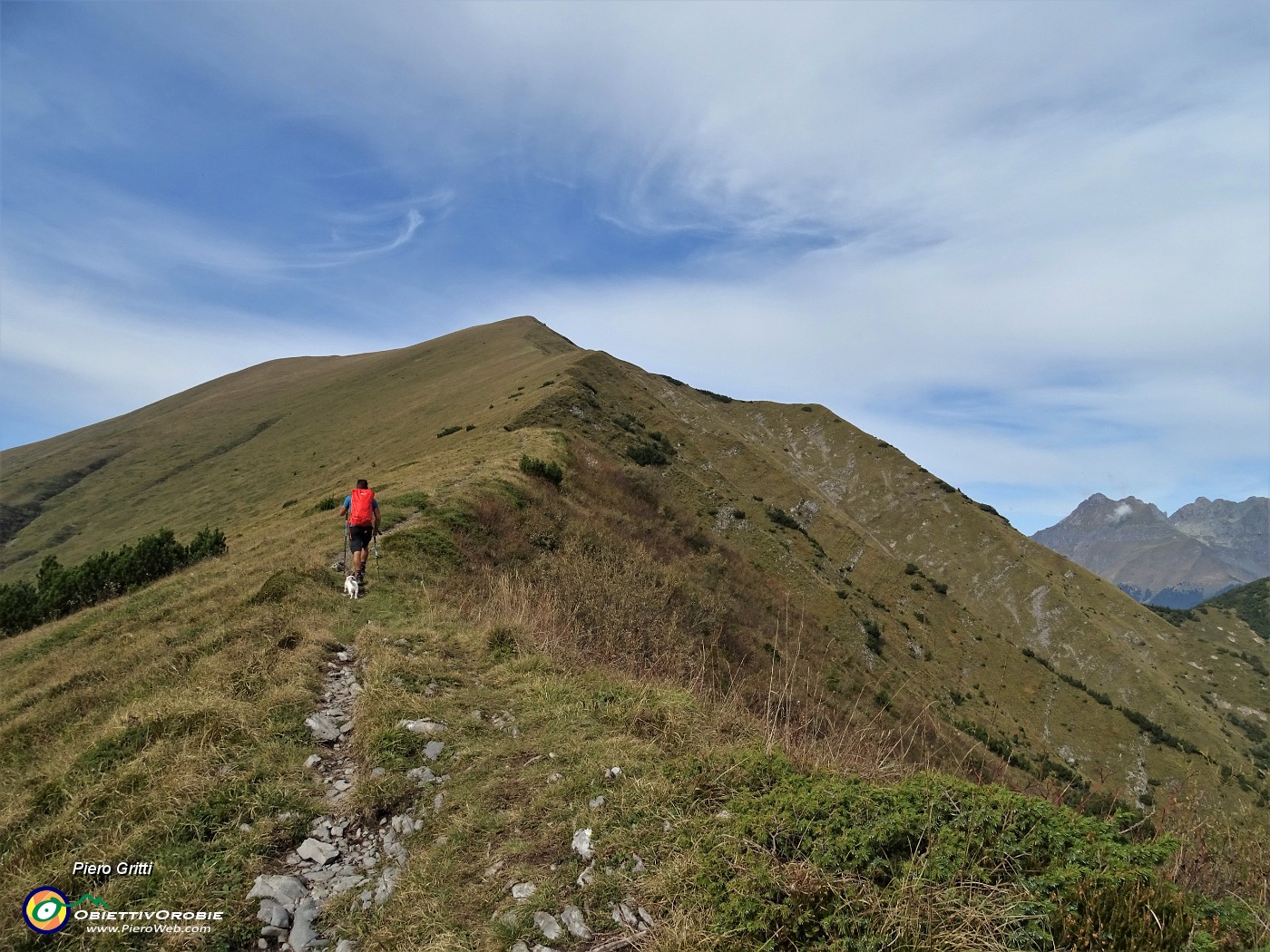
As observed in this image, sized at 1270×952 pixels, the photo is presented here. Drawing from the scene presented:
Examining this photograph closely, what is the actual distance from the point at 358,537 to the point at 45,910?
881 cm

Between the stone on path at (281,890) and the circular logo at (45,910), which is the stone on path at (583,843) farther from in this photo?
the circular logo at (45,910)

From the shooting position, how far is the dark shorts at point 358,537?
12.6 meters

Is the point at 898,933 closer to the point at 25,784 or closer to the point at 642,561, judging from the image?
the point at 25,784

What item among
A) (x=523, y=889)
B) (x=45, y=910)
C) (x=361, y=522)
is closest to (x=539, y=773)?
(x=523, y=889)

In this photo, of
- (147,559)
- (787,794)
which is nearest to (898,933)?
(787,794)

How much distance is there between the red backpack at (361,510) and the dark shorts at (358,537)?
103 millimetres

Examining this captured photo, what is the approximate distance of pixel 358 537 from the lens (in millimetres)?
12711

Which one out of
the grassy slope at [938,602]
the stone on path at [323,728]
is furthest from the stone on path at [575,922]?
the grassy slope at [938,602]

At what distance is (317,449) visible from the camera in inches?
2606

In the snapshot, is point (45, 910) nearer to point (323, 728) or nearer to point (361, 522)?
point (323, 728)

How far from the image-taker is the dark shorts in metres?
12.6

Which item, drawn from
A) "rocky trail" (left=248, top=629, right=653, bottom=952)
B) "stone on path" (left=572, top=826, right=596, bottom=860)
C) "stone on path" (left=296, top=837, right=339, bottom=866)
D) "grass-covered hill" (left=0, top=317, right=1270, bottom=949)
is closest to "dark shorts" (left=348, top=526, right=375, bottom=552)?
"grass-covered hill" (left=0, top=317, right=1270, bottom=949)

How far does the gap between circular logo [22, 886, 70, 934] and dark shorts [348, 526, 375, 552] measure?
27.7 ft

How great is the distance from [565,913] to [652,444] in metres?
47.2
